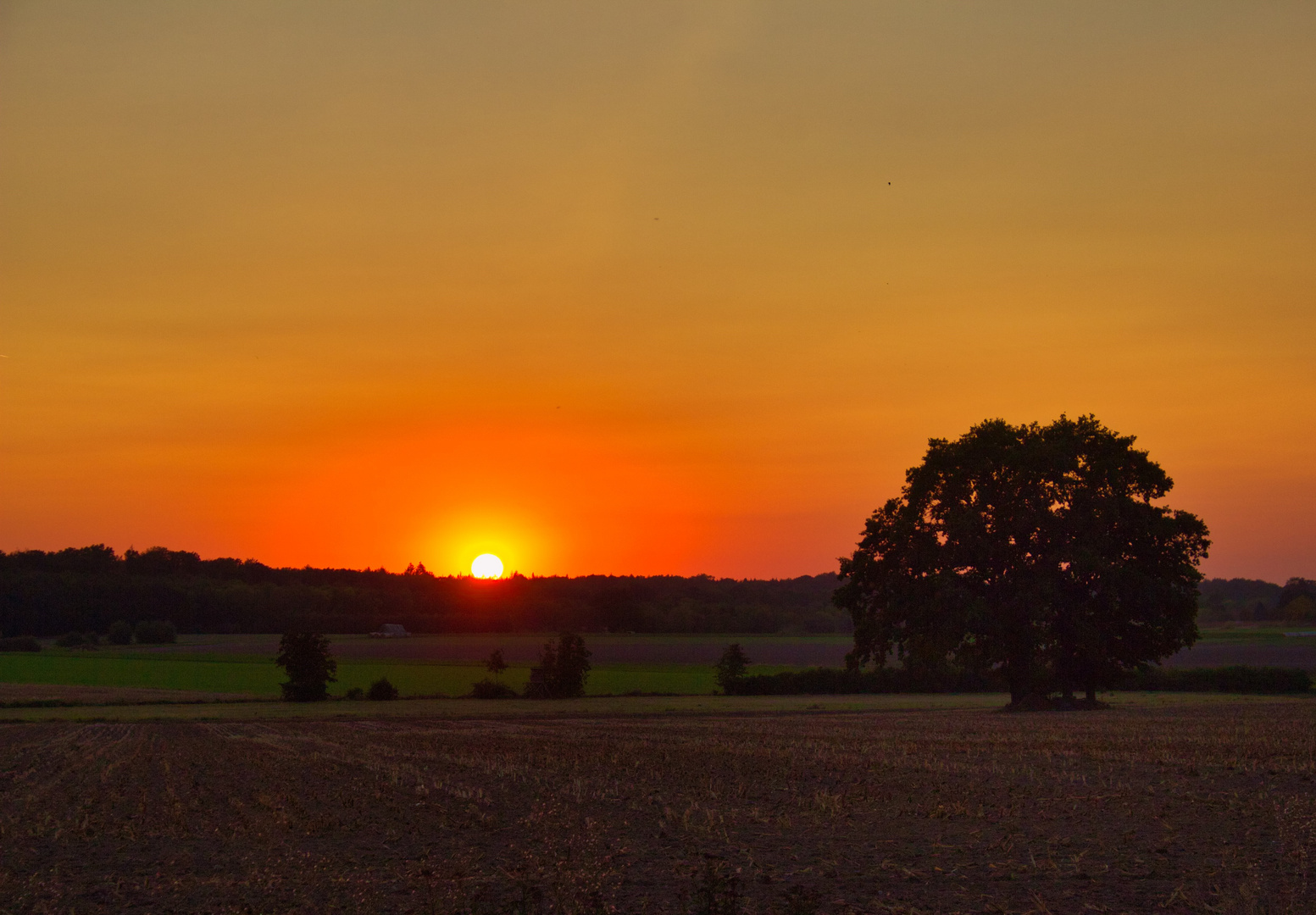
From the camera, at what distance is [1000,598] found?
158 ft

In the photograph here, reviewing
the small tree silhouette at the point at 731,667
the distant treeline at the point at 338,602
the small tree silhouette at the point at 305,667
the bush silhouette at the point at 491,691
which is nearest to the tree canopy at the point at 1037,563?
the small tree silhouette at the point at 731,667

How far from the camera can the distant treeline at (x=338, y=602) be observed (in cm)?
13738

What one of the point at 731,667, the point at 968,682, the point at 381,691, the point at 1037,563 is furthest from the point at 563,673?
the point at 1037,563

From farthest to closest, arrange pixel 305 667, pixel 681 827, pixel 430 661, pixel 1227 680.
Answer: pixel 430 661 < pixel 305 667 < pixel 1227 680 < pixel 681 827

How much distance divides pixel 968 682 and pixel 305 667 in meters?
46.6

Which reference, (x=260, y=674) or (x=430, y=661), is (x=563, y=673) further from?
(x=430, y=661)

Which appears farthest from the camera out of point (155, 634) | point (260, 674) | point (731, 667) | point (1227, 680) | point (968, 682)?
point (155, 634)

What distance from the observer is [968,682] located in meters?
80.8

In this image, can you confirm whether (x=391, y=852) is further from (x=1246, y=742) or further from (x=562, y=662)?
(x=562, y=662)

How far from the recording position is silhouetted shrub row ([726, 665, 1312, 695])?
74.1 m

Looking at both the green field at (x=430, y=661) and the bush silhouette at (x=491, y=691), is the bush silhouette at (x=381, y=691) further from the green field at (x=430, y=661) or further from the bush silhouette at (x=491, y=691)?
the bush silhouette at (x=491, y=691)

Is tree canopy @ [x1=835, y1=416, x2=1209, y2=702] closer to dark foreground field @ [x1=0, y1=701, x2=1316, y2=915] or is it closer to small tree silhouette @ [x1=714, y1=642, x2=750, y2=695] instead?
dark foreground field @ [x1=0, y1=701, x2=1316, y2=915]

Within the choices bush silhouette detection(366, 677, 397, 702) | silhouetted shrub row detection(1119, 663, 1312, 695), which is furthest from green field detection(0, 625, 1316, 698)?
silhouetted shrub row detection(1119, 663, 1312, 695)

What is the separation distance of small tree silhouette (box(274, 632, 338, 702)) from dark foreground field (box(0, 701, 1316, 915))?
4384cm
